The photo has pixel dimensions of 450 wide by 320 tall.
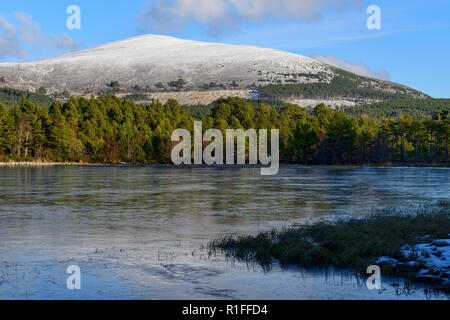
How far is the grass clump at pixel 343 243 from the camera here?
18062mm

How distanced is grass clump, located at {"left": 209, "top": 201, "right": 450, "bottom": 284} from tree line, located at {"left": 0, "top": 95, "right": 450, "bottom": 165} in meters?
121

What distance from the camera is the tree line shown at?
14288cm

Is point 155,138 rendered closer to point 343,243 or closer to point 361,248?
point 343,243

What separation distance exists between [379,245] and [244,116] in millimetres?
174769

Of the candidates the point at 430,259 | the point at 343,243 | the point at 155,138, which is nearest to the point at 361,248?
the point at 343,243

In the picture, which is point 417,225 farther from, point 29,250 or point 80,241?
point 29,250

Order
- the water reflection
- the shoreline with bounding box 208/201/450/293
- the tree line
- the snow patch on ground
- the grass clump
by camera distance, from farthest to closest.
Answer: the tree line < the grass clump < the shoreline with bounding box 208/201/450/293 < the snow patch on ground < the water reflection

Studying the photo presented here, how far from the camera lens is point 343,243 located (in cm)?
2003

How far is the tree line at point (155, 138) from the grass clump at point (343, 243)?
121 meters

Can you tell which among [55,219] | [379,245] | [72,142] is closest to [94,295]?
[379,245]

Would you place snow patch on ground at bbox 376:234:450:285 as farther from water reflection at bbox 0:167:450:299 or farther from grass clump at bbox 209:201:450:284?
water reflection at bbox 0:167:450:299

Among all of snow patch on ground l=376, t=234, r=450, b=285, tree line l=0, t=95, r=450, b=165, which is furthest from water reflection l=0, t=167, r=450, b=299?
tree line l=0, t=95, r=450, b=165

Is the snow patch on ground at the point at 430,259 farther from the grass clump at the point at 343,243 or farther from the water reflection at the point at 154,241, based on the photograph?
the water reflection at the point at 154,241

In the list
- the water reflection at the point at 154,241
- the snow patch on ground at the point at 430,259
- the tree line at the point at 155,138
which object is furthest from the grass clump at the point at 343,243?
the tree line at the point at 155,138
